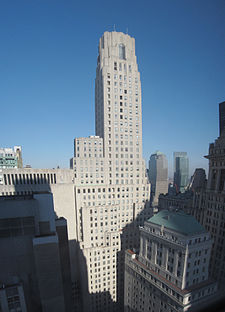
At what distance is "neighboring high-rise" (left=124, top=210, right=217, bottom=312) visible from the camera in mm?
24859

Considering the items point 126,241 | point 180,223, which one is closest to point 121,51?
point 180,223

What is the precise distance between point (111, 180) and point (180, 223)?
20.6m

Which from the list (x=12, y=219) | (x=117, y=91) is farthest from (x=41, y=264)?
(x=117, y=91)

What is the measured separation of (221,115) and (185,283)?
202 feet

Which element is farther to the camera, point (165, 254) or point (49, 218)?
point (165, 254)

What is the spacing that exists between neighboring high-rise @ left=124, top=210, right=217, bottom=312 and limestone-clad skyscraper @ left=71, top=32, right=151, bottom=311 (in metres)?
11.1

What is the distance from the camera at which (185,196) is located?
76.9 meters

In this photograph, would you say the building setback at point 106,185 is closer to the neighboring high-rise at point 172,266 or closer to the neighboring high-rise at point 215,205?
the neighboring high-rise at point 172,266

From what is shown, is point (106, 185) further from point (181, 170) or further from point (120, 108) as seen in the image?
point (181, 170)

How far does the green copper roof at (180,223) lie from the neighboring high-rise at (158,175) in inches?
4883

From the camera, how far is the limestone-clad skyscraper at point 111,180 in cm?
4128

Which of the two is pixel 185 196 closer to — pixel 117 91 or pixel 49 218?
pixel 117 91

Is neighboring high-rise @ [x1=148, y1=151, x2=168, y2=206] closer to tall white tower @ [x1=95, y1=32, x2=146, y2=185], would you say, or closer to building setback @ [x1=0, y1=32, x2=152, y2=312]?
building setback @ [x1=0, y1=32, x2=152, y2=312]

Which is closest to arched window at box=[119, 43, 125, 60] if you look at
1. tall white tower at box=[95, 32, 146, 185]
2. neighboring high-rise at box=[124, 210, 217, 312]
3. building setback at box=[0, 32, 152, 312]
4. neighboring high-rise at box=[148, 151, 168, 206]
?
tall white tower at box=[95, 32, 146, 185]
